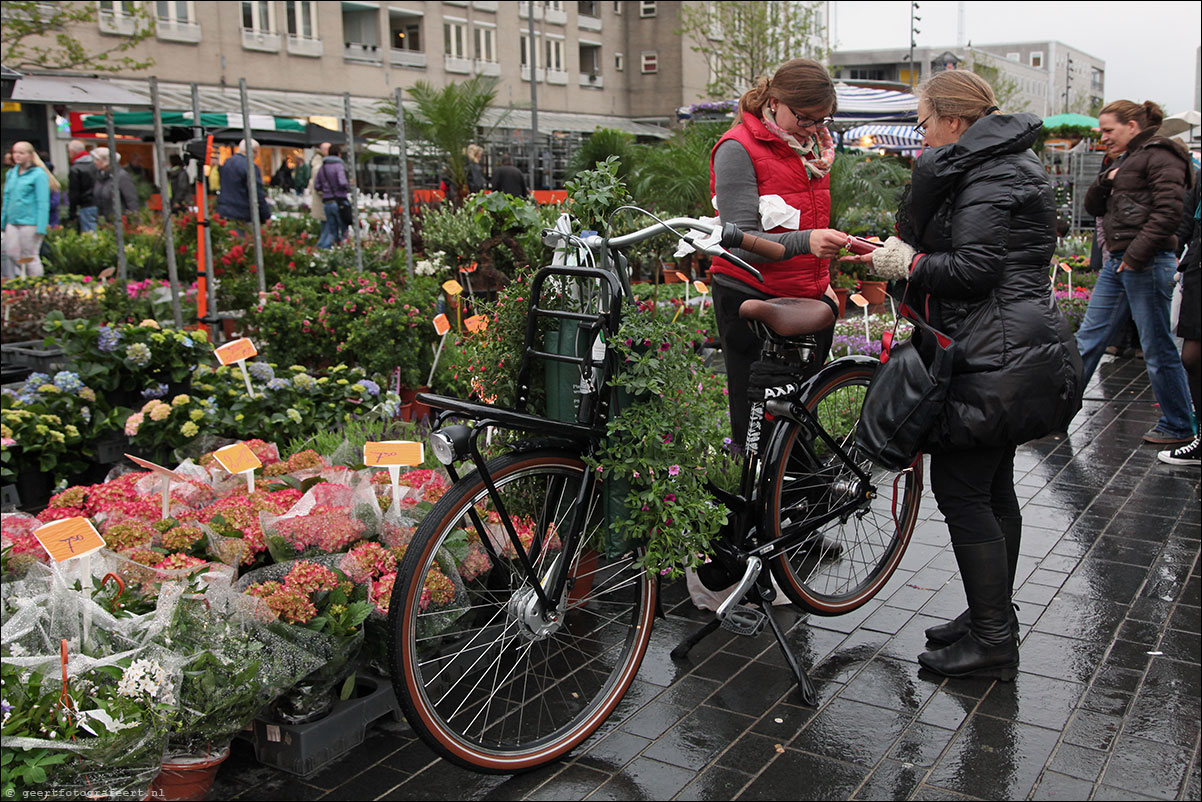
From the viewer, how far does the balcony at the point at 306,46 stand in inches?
1574

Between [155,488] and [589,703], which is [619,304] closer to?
[589,703]

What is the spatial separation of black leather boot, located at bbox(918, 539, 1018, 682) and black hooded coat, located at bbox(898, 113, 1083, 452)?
40 centimetres

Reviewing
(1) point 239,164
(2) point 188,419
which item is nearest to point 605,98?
(1) point 239,164

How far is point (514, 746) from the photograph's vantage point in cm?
306

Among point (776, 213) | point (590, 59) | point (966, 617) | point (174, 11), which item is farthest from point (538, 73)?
point (966, 617)

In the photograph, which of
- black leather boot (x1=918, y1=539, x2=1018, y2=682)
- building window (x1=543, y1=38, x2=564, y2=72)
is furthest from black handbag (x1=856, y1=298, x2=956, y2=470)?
building window (x1=543, y1=38, x2=564, y2=72)

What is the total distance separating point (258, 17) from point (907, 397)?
1598 inches

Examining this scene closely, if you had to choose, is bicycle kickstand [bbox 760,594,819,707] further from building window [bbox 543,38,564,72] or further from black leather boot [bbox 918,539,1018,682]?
building window [bbox 543,38,564,72]

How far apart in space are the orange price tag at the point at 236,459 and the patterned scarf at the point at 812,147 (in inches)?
87.6

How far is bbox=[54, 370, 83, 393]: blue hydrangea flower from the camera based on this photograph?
555 cm

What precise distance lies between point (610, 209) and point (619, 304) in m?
0.34

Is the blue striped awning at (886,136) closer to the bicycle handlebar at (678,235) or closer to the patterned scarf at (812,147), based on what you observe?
the patterned scarf at (812,147)

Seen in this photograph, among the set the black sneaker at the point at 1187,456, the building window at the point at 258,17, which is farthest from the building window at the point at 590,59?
the black sneaker at the point at 1187,456

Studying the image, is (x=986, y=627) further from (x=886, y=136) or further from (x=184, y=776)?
(x=886, y=136)
